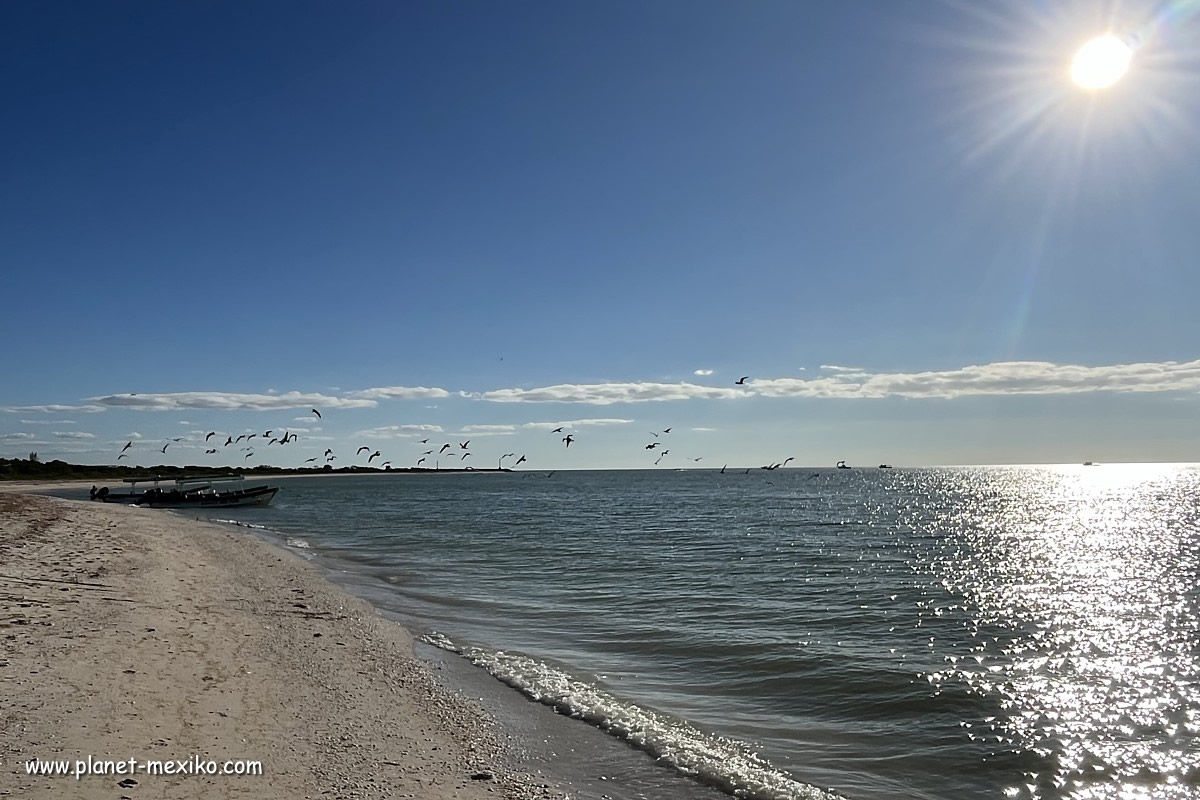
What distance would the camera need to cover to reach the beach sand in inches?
301

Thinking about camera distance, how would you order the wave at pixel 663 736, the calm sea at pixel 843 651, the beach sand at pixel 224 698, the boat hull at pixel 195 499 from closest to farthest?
the beach sand at pixel 224 698 < the wave at pixel 663 736 < the calm sea at pixel 843 651 < the boat hull at pixel 195 499

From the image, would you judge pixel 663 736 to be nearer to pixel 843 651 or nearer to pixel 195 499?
pixel 843 651

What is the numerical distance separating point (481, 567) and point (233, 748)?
20777mm

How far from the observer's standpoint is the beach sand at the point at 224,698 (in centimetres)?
763

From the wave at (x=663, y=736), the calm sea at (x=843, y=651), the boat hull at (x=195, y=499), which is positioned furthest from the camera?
the boat hull at (x=195, y=499)

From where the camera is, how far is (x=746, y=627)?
59.4 feet

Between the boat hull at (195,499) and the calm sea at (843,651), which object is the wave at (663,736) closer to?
the calm sea at (843,651)

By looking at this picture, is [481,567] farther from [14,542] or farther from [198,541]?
[14,542]

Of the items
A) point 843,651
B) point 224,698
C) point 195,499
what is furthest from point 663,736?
point 195,499

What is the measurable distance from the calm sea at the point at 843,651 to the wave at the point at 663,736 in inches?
1.7

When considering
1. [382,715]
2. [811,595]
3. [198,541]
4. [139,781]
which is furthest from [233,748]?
[198,541]

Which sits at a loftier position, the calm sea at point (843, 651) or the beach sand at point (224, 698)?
the beach sand at point (224, 698)

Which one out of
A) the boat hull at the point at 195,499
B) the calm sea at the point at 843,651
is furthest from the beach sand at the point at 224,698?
the boat hull at the point at 195,499

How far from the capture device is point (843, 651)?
15859 millimetres
